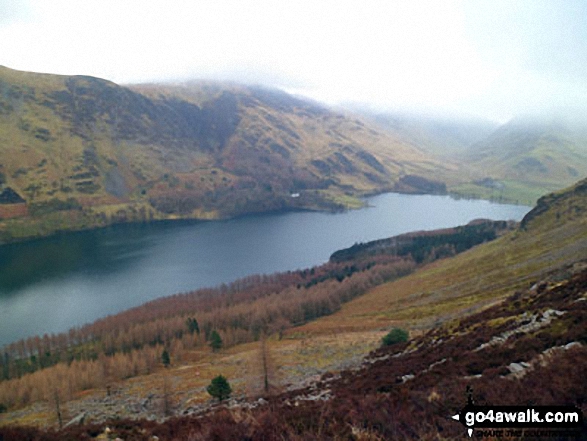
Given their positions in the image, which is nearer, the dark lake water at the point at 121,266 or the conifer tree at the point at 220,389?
the conifer tree at the point at 220,389

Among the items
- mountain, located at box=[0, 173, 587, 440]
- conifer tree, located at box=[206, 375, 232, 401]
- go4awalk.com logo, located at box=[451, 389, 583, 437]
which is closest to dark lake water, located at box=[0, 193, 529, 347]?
mountain, located at box=[0, 173, 587, 440]

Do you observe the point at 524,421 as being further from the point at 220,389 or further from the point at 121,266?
the point at 121,266

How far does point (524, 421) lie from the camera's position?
827cm

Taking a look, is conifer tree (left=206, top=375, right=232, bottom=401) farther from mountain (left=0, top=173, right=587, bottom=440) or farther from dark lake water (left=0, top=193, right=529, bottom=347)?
dark lake water (left=0, top=193, right=529, bottom=347)

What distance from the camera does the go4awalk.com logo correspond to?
793 cm

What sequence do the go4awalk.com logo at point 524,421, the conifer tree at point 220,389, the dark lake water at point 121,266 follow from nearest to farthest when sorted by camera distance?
the go4awalk.com logo at point 524,421
the conifer tree at point 220,389
the dark lake water at point 121,266

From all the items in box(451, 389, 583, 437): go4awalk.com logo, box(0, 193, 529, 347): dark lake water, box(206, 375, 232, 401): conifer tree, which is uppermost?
box(451, 389, 583, 437): go4awalk.com logo

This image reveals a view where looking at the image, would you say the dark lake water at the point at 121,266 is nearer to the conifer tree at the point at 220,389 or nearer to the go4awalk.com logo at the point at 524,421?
the conifer tree at the point at 220,389

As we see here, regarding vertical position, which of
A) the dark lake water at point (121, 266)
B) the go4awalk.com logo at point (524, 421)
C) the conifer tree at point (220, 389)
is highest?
the go4awalk.com logo at point (524, 421)

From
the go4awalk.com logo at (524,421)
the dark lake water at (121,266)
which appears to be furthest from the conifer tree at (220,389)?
the dark lake water at (121,266)

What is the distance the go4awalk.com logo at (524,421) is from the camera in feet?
26.0

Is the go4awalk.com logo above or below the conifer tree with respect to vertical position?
above

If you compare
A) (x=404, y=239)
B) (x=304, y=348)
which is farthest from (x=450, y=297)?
(x=404, y=239)

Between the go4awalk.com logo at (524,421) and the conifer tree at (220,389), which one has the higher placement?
the go4awalk.com logo at (524,421)
